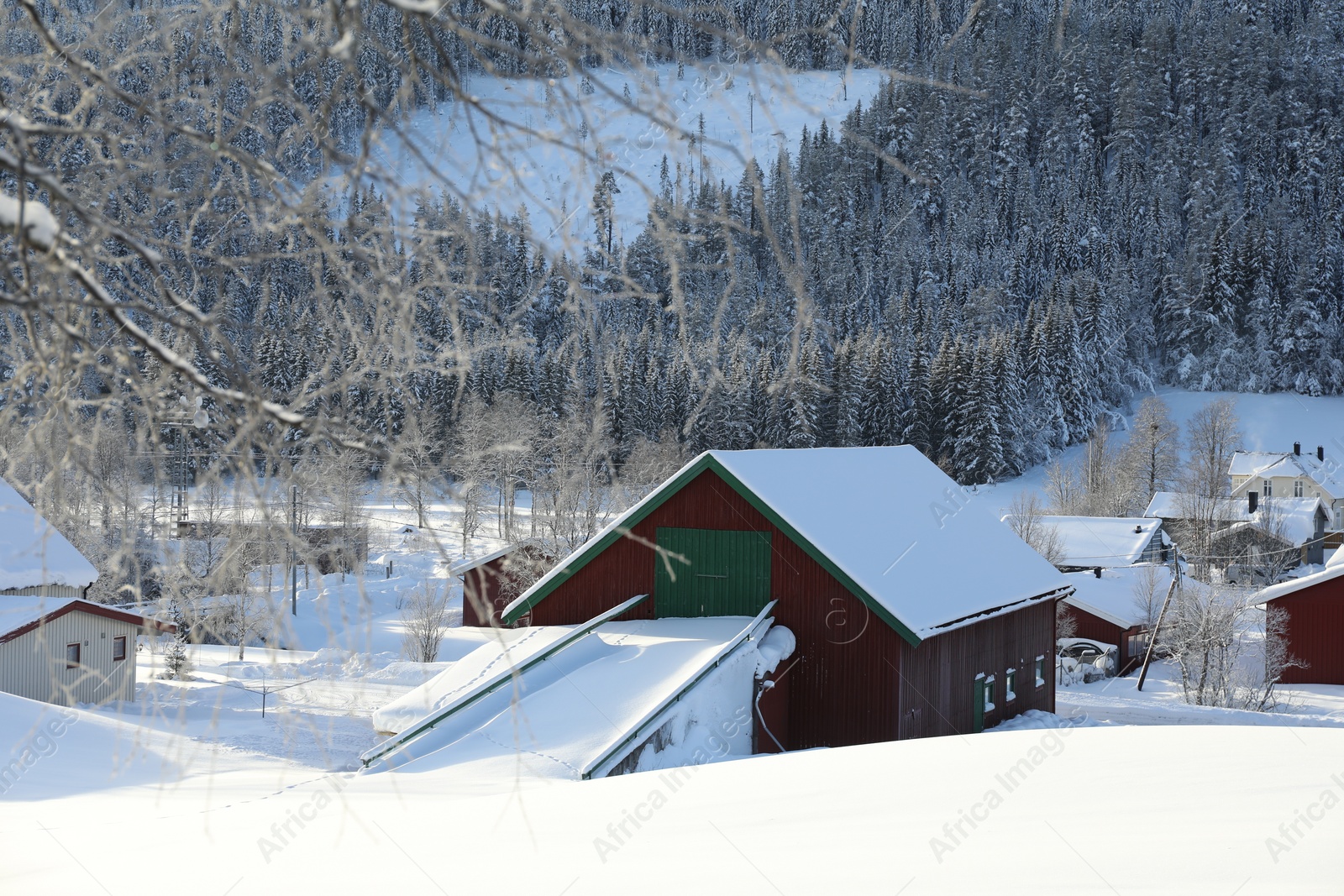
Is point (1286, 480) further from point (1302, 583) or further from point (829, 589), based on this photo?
point (829, 589)

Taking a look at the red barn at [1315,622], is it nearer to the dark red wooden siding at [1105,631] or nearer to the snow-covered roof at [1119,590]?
the dark red wooden siding at [1105,631]

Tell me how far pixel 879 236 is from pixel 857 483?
291 feet

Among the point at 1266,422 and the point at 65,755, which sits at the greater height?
the point at 65,755

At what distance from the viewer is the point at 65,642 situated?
22.2 m

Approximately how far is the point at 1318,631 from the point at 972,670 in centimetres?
1935

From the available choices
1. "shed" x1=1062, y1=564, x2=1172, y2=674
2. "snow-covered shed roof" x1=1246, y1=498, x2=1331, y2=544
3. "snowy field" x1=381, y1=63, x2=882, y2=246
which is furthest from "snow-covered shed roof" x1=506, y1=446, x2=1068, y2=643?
"snow-covered shed roof" x1=1246, y1=498, x2=1331, y2=544

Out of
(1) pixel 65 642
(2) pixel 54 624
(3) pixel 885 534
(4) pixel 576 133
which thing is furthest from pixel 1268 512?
(4) pixel 576 133

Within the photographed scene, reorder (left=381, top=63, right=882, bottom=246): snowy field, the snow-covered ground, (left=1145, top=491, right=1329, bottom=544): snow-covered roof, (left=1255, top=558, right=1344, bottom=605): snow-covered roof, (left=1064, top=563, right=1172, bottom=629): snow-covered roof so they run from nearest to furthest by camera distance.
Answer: (left=381, top=63, right=882, bottom=246): snowy field, the snow-covered ground, (left=1255, top=558, right=1344, bottom=605): snow-covered roof, (left=1064, top=563, right=1172, bottom=629): snow-covered roof, (left=1145, top=491, right=1329, bottom=544): snow-covered roof

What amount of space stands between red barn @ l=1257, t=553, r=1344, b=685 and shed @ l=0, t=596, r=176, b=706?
30755mm

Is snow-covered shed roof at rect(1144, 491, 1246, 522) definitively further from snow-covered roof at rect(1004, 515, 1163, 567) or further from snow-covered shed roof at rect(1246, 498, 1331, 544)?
snow-covered roof at rect(1004, 515, 1163, 567)

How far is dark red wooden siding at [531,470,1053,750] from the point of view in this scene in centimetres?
1422

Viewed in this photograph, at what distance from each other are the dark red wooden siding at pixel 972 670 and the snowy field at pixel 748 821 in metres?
6.86

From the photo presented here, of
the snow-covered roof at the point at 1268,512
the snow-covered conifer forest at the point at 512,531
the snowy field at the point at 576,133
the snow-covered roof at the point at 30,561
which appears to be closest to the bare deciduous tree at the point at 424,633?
the snow-covered conifer forest at the point at 512,531

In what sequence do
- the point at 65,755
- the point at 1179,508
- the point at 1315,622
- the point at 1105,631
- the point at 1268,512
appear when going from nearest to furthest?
1. the point at 65,755
2. the point at 1315,622
3. the point at 1105,631
4. the point at 1268,512
5. the point at 1179,508
